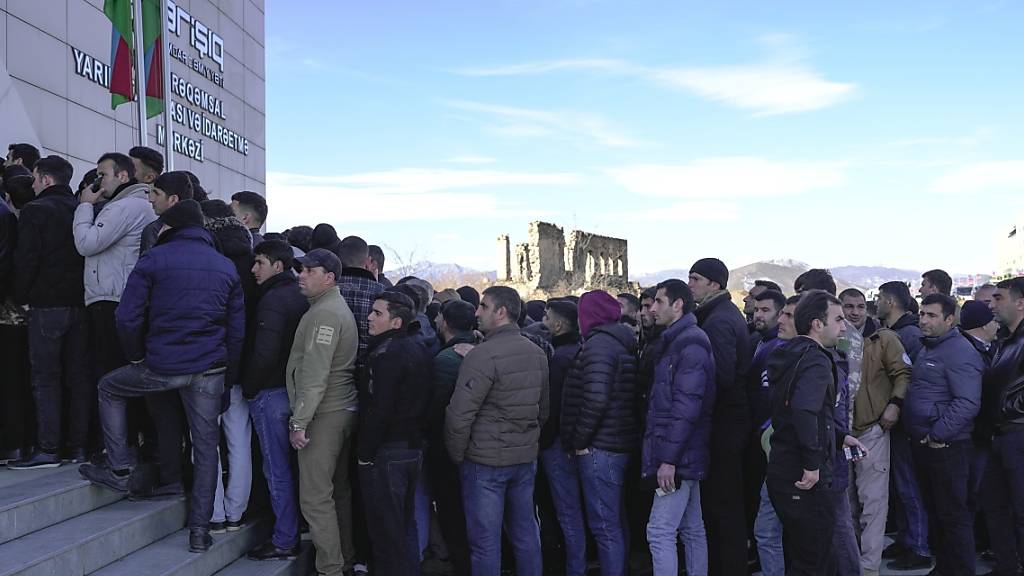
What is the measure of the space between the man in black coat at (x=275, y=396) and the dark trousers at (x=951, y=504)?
4520 millimetres

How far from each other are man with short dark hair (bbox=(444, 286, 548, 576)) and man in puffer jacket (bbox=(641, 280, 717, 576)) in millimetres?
759

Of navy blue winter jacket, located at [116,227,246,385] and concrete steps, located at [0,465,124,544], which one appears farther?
navy blue winter jacket, located at [116,227,246,385]

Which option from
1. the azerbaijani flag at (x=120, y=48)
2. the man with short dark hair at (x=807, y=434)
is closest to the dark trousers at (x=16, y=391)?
the man with short dark hair at (x=807, y=434)

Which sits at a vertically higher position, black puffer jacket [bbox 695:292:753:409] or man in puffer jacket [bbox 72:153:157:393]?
man in puffer jacket [bbox 72:153:157:393]

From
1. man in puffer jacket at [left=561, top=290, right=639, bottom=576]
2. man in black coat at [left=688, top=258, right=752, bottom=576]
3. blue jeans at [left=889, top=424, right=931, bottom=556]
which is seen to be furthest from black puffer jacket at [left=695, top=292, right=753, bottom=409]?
blue jeans at [left=889, top=424, right=931, bottom=556]

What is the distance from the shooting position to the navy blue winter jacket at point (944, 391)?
5.30 m

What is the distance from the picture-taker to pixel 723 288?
17.5 feet

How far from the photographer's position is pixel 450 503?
5234 mm

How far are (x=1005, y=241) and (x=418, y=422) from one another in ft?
263

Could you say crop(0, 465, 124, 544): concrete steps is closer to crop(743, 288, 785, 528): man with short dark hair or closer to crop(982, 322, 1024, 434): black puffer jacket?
crop(743, 288, 785, 528): man with short dark hair

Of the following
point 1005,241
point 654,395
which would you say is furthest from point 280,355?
point 1005,241

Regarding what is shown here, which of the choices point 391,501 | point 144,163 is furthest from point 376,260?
point 391,501

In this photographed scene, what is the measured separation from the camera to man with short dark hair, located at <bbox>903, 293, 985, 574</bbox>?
5320 mm

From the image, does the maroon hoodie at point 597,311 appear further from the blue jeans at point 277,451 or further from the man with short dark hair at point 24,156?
the man with short dark hair at point 24,156
